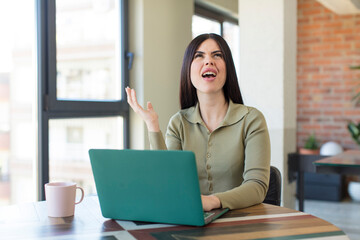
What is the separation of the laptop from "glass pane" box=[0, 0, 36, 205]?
158cm

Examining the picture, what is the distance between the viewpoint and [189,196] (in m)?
1.09

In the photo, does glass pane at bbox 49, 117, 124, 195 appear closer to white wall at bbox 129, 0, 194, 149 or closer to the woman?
white wall at bbox 129, 0, 194, 149

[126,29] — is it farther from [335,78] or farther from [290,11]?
[335,78]

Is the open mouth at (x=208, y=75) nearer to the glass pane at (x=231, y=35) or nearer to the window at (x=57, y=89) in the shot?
the window at (x=57, y=89)

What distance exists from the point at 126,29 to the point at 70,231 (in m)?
2.44

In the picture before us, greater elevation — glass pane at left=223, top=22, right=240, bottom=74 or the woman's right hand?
glass pane at left=223, top=22, right=240, bottom=74

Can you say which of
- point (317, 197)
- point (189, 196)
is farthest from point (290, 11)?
point (189, 196)

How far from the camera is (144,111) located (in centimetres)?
152

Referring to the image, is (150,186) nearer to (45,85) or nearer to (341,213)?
(45,85)

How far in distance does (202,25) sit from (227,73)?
2731 millimetres

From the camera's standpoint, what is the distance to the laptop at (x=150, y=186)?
3.54 ft

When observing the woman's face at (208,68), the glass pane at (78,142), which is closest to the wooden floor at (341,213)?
the glass pane at (78,142)

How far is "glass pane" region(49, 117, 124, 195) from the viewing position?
2809 mm

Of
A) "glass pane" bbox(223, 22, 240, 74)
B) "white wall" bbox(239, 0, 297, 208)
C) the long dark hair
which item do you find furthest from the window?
"glass pane" bbox(223, 22, 240, 74)
